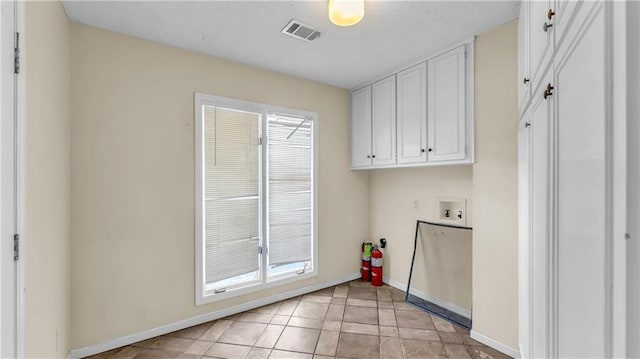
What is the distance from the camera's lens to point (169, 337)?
2.27 metres

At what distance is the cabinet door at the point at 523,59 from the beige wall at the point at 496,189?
12 cm

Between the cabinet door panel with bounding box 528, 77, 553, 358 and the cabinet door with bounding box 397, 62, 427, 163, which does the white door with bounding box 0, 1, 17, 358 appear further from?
the cabinet door with bounding box 397, 62, 427, 163

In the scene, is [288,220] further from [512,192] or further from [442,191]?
[512,192]

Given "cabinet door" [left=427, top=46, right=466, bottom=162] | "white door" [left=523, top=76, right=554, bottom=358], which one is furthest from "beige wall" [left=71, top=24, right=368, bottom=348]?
"white door" [left=523, top=76, right=554, bottom=358]

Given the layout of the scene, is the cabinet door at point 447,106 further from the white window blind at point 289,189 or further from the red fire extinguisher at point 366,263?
the red fire extinguisher at point 366,263

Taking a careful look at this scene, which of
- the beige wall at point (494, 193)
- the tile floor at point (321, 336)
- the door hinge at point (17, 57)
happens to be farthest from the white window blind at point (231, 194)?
the beige wall at point (494, 193)

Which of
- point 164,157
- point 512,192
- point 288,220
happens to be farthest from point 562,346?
point 164,157

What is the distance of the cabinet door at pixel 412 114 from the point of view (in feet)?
8.50

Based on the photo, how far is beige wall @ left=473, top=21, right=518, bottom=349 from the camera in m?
1.99

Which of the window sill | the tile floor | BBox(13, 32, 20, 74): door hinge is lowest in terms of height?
the tile floor

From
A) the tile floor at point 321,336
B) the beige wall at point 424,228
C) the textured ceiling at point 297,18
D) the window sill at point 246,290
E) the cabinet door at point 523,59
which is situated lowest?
the tile floor at point 321,336

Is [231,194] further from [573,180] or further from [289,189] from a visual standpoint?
[573,180]

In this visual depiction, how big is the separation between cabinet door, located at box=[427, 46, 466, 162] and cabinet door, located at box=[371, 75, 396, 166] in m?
0.45

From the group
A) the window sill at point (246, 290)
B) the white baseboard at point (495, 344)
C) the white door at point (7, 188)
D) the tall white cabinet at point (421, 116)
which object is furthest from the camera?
the window sill at point (246, 290)
